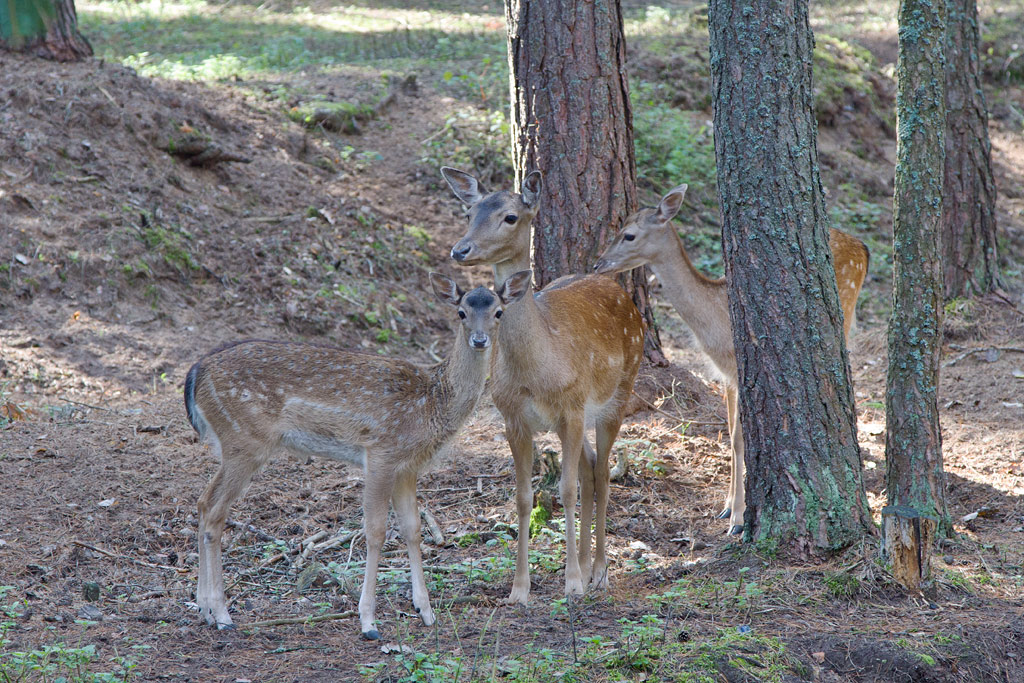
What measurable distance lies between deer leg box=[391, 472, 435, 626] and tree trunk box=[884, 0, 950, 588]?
2.51 metres

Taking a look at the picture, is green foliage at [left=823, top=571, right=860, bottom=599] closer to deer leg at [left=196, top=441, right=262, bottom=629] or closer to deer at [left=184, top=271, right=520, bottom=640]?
deer at [left=184, top=271, right=520, bottom=640]

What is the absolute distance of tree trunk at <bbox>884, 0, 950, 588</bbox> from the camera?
5223 mm

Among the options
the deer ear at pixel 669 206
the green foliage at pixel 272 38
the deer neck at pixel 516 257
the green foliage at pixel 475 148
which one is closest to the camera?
the deer neck at pixel 516 257

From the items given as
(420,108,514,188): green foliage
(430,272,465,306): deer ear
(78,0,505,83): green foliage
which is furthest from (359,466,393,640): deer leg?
(78,0,505,83): green foliage

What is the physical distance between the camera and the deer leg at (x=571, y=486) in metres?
5.62

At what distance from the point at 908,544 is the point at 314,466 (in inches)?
167

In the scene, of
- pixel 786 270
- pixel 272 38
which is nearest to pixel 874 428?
pixel 786 270

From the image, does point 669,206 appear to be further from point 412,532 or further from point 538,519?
point 412,532

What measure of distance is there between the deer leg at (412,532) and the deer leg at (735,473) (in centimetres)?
220

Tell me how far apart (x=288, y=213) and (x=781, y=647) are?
7.46 meters

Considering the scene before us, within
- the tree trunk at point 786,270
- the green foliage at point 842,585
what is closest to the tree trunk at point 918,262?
the tree trunk at point 786,270

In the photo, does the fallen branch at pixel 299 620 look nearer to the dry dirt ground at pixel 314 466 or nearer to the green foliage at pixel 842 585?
the dry dirt ground at pixel 314 466

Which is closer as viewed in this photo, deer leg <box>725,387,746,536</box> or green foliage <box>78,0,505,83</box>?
deer leg <box>725,387,746,536</box>

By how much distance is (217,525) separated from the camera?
521cm
